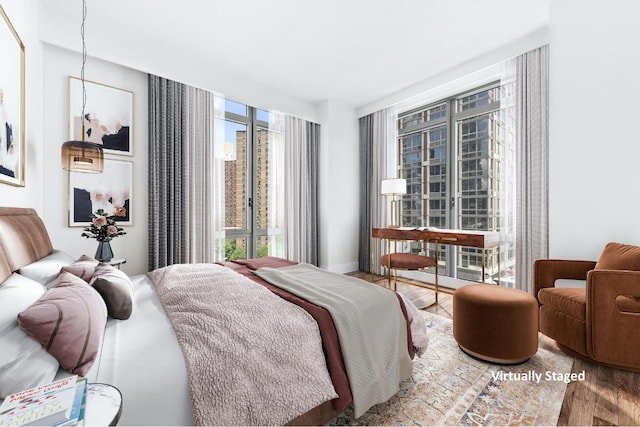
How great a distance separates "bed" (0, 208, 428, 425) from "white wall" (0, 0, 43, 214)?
40cm

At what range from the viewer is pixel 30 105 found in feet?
7.00

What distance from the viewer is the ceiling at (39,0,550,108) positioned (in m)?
2.40

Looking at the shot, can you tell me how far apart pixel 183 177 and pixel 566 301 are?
3748 mm

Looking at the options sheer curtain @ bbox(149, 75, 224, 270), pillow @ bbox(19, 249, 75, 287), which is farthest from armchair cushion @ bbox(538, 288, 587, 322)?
sheer curtain @ bbox(149, 75, 224, 270)

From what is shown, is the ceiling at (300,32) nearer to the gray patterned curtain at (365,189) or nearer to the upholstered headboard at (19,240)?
the gray patterned curtain at (365,189)

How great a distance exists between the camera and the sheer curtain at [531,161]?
107 inches

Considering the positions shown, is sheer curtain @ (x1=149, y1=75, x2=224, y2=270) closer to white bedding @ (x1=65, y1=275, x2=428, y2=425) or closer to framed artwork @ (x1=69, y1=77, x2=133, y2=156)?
framed artwork @ (x1=69, y1=77, x2=133, y2=156)

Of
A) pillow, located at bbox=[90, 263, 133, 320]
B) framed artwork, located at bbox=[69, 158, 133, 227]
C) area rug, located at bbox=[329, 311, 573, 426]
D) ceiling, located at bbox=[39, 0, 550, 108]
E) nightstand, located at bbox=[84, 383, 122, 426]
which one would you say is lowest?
area rug, located at bbox=[329, 311, 573, 426]

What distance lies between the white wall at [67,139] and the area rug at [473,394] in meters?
2.75

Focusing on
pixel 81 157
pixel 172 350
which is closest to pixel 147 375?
pixel 172 350

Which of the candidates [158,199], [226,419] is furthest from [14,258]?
[158,199]

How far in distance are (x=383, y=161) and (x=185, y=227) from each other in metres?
3.03

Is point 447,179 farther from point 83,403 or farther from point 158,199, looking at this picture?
point 83,403

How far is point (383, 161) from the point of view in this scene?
14.3 feet
